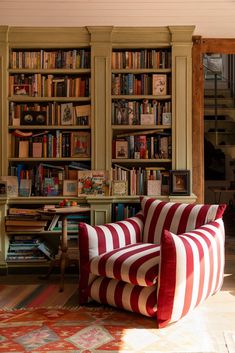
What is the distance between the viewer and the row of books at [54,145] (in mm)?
4520

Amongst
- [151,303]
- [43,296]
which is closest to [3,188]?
[43,296]

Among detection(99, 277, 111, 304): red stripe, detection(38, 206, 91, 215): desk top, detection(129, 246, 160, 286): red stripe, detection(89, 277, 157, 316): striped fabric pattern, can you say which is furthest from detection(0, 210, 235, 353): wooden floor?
detection(38, 206, 91, 215): desk top

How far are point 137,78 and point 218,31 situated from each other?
938mm

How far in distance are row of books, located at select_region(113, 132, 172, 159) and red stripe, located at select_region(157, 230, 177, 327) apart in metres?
1.69

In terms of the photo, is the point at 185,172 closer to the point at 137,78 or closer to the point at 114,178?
the point at 114,178

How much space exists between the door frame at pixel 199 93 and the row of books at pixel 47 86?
1129 millimetres

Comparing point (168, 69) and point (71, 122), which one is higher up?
point (168, 69)

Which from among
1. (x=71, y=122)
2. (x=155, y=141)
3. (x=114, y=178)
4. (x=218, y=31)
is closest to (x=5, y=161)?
(x=71, y=122)

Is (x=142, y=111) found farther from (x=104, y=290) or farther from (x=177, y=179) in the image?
(x=104, y=290)

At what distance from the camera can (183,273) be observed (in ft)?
9.86

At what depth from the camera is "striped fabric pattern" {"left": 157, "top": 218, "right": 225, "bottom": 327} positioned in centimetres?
295

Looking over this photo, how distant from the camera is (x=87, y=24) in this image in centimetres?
433

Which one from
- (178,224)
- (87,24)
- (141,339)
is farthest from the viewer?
(87,24)

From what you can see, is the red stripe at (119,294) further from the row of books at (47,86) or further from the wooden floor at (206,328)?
the row of books at (47,86)
